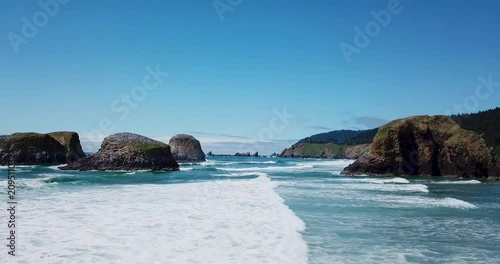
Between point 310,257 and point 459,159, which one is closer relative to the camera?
point 310,257

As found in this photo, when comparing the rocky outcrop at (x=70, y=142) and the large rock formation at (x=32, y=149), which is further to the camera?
the rocky outcrop at (x=70, y=142)

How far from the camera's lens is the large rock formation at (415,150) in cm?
4666

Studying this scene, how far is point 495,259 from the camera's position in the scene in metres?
10.7

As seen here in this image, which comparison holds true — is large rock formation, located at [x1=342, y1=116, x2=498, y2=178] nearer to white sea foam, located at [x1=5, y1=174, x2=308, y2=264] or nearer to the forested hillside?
white sea foam, located at [x1=5, y1=174, x2=308, y2=264]

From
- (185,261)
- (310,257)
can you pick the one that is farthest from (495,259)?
(185,261)

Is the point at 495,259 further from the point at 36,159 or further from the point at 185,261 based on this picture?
Answer: the point at 36,159

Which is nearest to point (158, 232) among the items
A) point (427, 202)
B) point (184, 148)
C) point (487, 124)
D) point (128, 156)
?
point (427, 202)

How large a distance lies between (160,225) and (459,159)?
→ 3916cm

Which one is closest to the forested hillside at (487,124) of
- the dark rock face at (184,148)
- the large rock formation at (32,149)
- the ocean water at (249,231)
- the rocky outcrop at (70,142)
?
the dark rock face at (184,148)

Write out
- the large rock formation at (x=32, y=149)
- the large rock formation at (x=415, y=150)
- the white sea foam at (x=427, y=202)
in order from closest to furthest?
1. the white sea foam at (x=427, y=202)
2. the large rock formation at (x=415, y=150)
3. the large rock formation at (x=32, y=149)

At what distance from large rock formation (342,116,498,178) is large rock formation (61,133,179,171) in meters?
23.9

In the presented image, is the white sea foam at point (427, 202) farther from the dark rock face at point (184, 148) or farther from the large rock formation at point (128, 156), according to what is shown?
the dark rock face at point (184, 148)

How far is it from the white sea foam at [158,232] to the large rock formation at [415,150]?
3080cm

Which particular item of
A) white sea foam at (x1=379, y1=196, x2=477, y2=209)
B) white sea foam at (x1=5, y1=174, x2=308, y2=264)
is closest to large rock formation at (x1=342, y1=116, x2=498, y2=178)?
white sea foam at (x1=379, y1=196, x2=477, y2=209)
